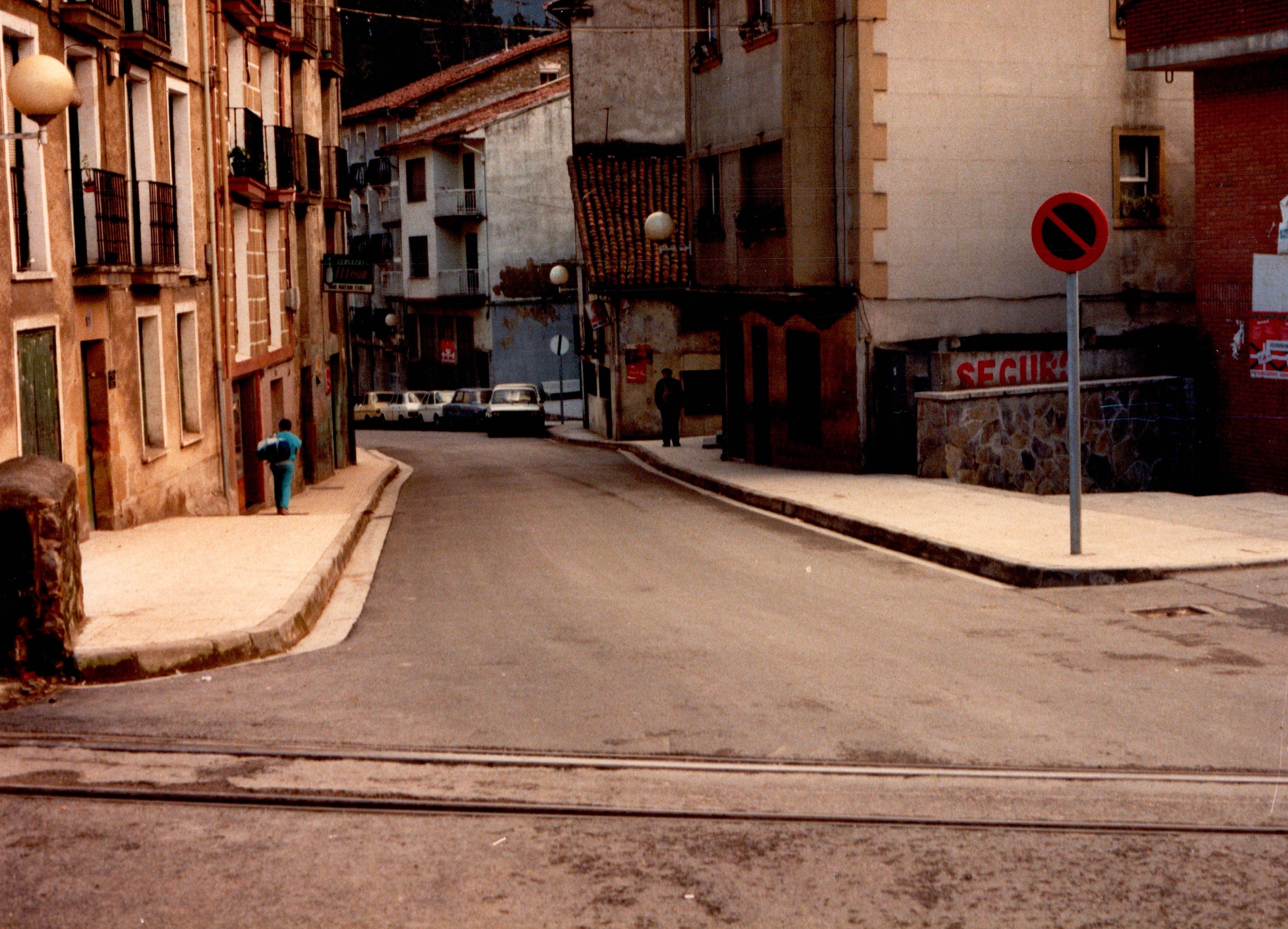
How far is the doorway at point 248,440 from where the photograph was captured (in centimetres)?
2455

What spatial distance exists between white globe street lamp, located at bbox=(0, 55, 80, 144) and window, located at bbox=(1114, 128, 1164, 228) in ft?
56.5

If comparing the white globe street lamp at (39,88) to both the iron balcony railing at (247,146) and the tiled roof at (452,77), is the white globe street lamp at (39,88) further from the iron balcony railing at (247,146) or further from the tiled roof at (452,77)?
the tiled roof at (452,77)

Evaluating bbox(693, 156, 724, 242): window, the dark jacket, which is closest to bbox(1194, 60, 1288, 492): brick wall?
bbox(693, 156, 724, 242): window

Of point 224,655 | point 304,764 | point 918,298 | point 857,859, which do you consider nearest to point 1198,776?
point 857,859

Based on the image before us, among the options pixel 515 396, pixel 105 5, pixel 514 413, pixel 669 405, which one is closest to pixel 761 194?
pixel 669 405

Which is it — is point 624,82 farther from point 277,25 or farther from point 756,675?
point 756,675

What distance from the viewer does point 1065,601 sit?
11.2 meters

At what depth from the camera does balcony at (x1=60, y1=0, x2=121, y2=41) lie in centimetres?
1577

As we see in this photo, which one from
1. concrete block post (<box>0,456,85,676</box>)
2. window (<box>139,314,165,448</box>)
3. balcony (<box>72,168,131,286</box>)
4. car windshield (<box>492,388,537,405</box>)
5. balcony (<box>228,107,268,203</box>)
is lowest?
car windshield (<box>492,388,537,405</box>)

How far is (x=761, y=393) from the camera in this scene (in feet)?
89.0

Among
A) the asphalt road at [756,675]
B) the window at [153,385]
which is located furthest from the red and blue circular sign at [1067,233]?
the window at [153,385]

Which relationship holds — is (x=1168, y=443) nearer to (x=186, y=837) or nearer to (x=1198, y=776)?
(x=1198, y=776)

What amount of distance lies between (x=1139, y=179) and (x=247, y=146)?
47.7ft

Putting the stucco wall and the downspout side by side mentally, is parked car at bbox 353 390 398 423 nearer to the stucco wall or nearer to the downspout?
the stucco wall
